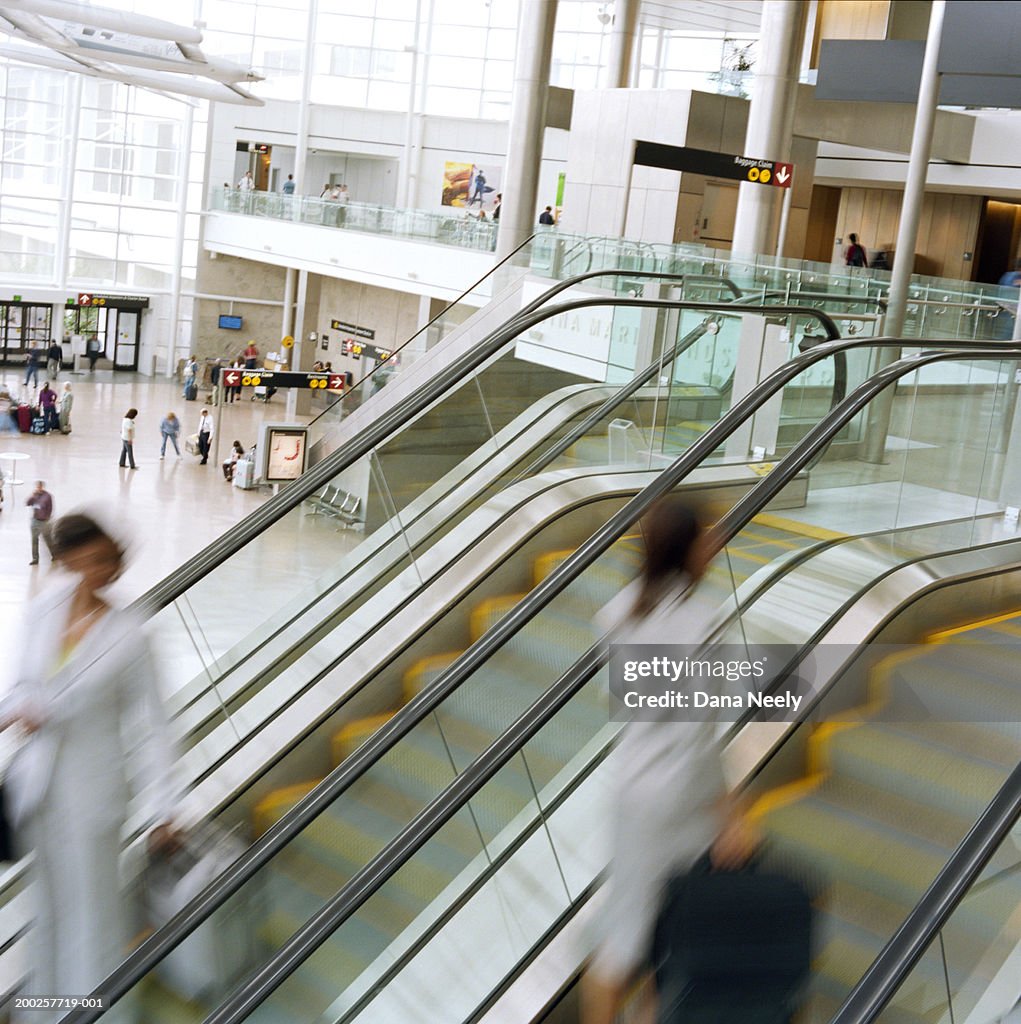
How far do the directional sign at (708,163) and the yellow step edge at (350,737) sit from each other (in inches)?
335

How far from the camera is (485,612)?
6.16 metres

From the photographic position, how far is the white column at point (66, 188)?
38438mm

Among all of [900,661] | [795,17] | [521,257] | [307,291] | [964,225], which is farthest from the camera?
[307,291]

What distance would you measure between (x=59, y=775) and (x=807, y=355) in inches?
135

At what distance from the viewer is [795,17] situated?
18.8 m

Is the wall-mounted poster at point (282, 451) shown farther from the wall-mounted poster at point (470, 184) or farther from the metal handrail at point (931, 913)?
the wall-mounted poster at point (470, 184)

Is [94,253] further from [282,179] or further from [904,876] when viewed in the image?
[904,876]

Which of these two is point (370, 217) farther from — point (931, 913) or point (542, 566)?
point (931, 913)

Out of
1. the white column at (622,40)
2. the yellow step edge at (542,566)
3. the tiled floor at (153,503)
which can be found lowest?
the tiled floor at (153,503)

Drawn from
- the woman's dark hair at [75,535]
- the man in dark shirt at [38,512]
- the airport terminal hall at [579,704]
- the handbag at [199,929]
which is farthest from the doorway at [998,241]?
the woman's dark hair at [75,535]

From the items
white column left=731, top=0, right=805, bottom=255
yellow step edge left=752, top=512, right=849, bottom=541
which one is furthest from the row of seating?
white column left=731, top=0, right=805, bottom=255

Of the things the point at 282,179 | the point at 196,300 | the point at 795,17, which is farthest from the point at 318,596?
the point at 282,179

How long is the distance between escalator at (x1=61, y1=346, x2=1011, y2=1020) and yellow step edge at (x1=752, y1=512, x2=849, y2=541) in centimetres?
47

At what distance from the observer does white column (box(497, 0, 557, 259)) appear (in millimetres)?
21328
